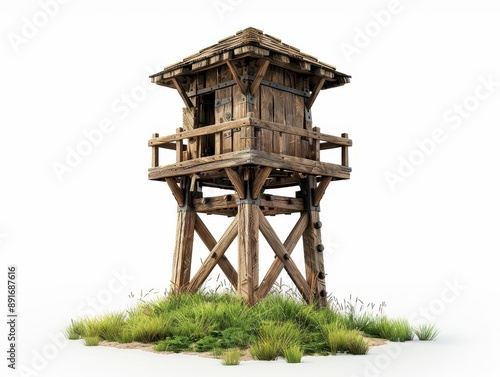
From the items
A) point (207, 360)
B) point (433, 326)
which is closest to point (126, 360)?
point (207, 360)

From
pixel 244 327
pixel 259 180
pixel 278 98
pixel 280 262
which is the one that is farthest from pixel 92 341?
pixel 278 98

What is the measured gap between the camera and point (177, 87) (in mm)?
17312

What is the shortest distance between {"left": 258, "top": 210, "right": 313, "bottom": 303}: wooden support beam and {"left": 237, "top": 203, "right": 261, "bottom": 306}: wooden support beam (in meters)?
0.37

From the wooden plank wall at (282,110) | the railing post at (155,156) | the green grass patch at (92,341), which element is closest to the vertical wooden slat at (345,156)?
the wooden plank wall at (282,110)

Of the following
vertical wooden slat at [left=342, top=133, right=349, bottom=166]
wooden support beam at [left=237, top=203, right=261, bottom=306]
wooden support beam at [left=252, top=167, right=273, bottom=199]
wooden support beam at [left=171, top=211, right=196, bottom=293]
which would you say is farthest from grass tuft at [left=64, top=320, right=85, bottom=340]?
vertical wooden slat at [left=342, top=133, right=349, bottom=166]

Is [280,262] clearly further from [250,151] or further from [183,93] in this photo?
[183,93]

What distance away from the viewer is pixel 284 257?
1619 centimetres

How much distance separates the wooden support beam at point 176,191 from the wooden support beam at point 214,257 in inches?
63.9

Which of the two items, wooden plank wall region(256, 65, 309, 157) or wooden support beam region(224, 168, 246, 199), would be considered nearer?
wooden support beam region(224, 168, 246, 199)

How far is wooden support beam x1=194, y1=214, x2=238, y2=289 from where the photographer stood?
17.5 m

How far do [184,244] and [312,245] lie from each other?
310 cm

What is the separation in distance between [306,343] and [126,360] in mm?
3549

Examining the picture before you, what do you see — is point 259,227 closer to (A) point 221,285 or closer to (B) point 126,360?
(A) point 221,285

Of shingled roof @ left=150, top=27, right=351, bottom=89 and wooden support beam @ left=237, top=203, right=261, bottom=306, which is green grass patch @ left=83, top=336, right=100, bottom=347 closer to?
wooden support beam @ left=237, top=203, right=261, bottom=306
